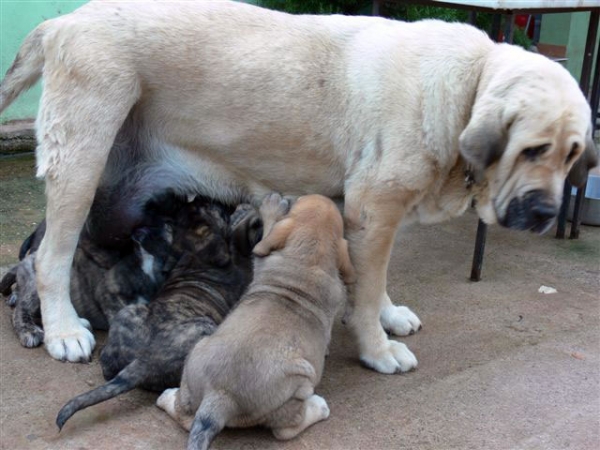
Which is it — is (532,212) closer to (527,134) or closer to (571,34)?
(527,134)

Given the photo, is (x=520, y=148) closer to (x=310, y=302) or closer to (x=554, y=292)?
(x=310, y=302)

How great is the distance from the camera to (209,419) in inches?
114

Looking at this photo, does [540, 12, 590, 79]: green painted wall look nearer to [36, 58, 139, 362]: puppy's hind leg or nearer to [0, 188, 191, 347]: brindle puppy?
[0, 188, 191, 347]: brindle puppy

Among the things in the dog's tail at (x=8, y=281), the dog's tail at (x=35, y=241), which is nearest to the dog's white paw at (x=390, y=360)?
the dog's tail at (x=35, y=241)

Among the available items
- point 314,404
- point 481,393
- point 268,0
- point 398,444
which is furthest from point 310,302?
point 268,0

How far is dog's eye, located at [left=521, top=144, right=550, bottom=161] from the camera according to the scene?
334cm

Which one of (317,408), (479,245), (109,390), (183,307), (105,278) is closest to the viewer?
(109,390)

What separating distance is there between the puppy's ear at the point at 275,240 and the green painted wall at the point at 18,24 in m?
4.35

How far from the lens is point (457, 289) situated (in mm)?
5016

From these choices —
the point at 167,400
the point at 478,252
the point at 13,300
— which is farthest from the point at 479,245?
the point at 13,300

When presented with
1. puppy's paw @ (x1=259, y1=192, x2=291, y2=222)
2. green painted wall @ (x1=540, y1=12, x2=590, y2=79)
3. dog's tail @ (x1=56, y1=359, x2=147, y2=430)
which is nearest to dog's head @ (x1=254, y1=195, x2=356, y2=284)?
puppy's paw @ (x1=259, y1=192, x2=291, y2=222)

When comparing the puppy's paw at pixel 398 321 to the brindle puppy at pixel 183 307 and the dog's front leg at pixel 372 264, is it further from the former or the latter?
the brindle puppy at pixel 183 307

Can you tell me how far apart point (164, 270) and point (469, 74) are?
195 centimetres

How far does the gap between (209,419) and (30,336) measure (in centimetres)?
154
